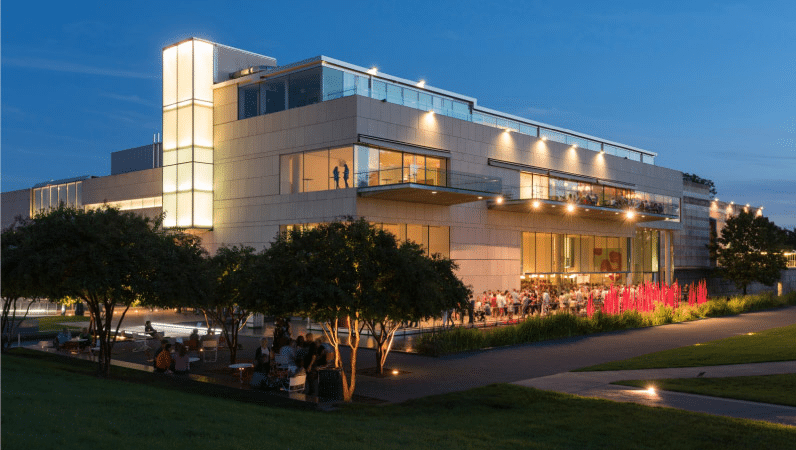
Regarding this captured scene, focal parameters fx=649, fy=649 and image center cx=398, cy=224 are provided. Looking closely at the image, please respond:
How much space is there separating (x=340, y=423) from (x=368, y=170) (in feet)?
71.1

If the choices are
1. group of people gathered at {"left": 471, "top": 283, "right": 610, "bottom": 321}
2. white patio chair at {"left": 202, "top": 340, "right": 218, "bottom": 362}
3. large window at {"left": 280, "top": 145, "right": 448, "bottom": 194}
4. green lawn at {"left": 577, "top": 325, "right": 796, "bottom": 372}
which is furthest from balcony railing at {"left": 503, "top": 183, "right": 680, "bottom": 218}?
white patio chair at {"left": 202, "top": 340, "right": 218, "bottom": 362}

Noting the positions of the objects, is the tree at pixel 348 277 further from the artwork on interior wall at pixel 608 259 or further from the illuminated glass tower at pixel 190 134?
the artwork on interior wall at pixel 608 259

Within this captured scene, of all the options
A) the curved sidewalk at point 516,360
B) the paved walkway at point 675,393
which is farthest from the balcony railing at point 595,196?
the paved walkway at point 675,393

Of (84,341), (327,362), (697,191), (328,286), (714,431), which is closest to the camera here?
(714,431)

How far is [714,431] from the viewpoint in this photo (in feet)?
37.1

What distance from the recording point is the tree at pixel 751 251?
57969 mm

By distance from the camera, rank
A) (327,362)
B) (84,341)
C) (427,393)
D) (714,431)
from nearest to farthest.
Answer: (714,431) → (427,393) → (327,362) → (84,341)

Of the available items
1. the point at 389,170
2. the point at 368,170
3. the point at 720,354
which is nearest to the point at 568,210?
the point at 389,170

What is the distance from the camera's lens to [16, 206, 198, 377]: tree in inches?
594

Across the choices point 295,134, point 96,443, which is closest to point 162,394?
point 96,443

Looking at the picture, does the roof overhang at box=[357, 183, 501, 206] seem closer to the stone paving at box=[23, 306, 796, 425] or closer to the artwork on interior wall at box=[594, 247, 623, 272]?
the stone paving at box=[23, 306, 796, 425]

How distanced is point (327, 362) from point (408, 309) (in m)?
3.95

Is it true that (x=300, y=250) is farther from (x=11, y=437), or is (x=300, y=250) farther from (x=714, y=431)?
(x=714, y=431)

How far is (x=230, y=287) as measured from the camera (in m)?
18.0
